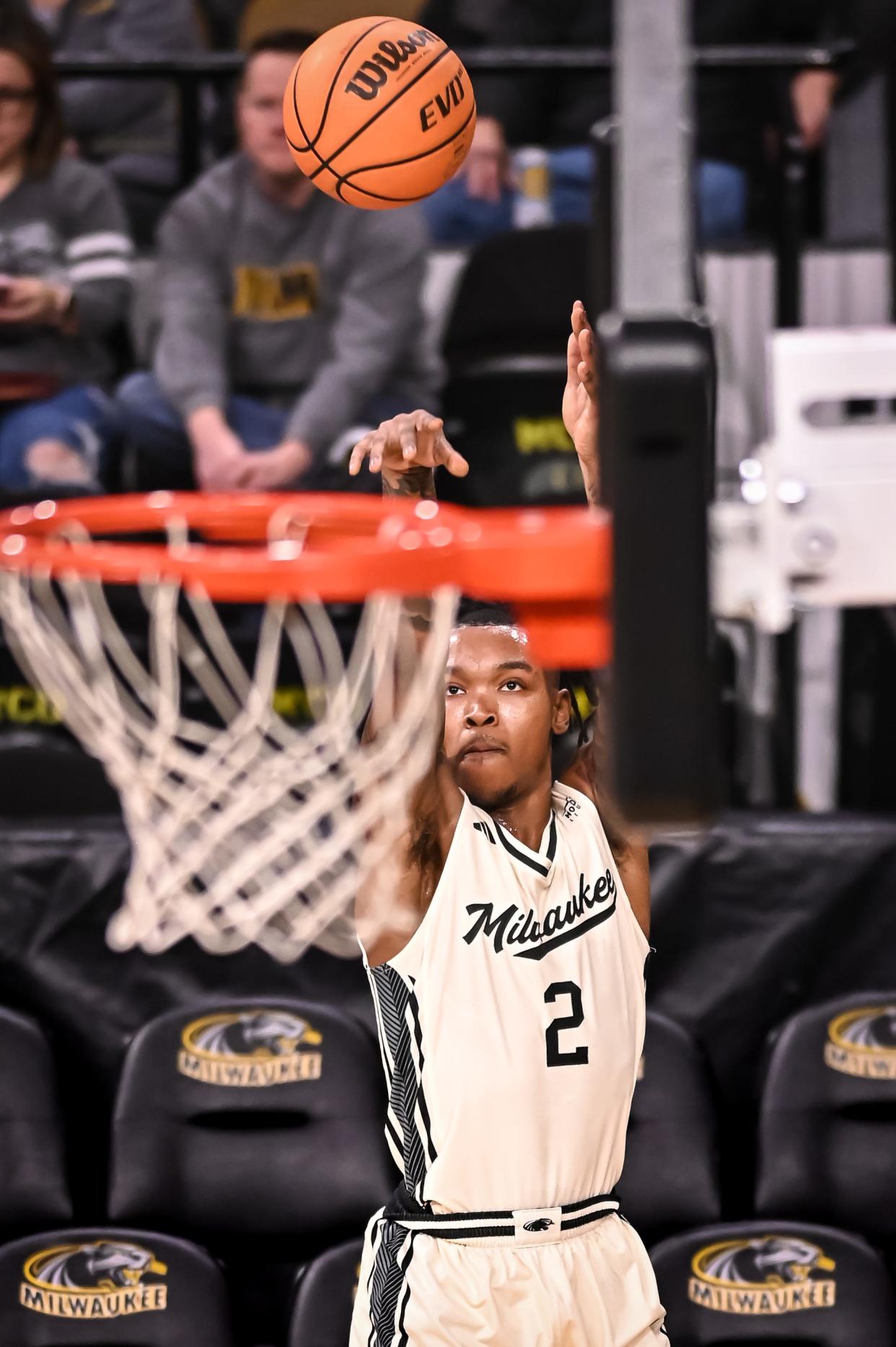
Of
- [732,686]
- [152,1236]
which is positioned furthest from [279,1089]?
[732,686]

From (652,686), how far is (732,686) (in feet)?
11.0

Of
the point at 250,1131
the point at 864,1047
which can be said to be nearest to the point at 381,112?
the point at 250,1131

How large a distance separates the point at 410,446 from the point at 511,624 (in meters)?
0.51

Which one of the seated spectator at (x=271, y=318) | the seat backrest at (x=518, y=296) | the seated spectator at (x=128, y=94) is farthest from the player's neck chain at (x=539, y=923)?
the seated spectator at (x=128, y=94)

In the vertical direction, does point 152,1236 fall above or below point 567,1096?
below

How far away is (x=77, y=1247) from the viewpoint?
12.1ft

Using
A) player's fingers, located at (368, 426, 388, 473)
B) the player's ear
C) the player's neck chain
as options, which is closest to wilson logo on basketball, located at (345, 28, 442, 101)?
player's fingers, located at (368, 426, 388, 473)

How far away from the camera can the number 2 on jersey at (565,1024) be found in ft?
9.70

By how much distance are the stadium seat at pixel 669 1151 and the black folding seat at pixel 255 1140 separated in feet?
1.85

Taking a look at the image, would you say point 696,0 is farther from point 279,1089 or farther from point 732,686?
point 279,1089

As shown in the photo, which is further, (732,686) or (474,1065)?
(732,686)

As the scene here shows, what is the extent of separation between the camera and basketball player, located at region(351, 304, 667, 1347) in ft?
9.48

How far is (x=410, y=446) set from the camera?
8.91ft

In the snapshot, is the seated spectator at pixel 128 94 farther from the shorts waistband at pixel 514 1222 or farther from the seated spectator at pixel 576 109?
the shorts waistband at pixel 514 1222
